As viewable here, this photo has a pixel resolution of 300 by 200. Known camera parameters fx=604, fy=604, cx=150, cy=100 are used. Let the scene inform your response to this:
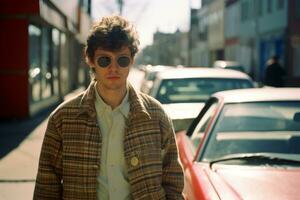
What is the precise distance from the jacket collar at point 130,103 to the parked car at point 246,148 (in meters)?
0.84

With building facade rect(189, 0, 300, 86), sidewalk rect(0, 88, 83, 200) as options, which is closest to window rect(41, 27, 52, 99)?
sidewalk rect(0, 88, 83, 200)

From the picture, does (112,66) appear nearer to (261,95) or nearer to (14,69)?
(261,95)

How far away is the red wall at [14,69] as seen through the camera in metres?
14.2

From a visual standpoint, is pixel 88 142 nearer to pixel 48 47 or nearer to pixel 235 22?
pixel 48 47

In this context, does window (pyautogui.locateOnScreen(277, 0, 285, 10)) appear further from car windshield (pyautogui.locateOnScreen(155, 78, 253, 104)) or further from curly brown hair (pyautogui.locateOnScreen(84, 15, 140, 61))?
curly brown hair (pyautogui.locateOnScreen(84, 15, 140, 61))

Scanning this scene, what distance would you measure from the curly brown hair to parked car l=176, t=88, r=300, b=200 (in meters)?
1.11

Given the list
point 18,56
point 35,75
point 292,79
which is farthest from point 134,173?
point 292,79

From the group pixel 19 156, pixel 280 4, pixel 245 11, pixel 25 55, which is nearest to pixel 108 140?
pixel 19 156

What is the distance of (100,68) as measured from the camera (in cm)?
281

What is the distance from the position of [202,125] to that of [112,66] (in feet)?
8.25

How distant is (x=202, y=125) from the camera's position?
5.20 metres

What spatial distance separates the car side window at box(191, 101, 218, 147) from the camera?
16.4 feet

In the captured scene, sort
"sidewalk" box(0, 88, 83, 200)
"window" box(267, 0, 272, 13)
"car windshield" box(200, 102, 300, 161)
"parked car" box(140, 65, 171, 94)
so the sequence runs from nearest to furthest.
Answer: "car windshield" box(200, 102, 300, 161) < "sidewalk" box(0, 88, 83, 200) < "parked car" box(140, 65, 171, 94) < "window" box(267, 0, 272, 13)

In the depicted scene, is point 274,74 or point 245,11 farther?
point 245,11
